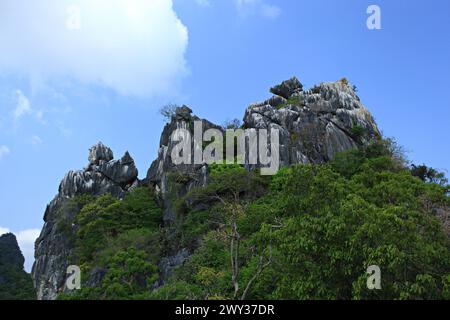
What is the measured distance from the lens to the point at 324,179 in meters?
10.7

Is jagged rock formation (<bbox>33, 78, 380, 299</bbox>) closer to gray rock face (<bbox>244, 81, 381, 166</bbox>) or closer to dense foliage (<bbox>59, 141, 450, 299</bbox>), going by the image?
gray rock face (<bbox>244, 81, 381, 166</bbox>)

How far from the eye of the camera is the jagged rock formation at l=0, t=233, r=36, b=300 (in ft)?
122

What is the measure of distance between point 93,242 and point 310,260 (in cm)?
2033

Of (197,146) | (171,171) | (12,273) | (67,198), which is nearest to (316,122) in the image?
(197,146)

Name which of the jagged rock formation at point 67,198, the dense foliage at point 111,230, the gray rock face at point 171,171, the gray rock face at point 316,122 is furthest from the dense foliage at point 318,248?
the jagged rock formation at point 67,198

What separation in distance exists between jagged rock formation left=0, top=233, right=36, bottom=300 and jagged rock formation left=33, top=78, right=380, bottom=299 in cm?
585

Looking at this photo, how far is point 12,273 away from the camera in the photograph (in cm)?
4241

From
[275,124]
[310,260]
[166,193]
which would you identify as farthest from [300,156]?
[310,260]

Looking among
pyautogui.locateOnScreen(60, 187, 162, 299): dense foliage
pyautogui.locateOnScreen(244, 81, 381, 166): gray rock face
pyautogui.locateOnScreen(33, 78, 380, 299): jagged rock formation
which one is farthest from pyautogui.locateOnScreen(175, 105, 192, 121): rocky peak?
pyautogui.locateOnScreen(60, 187, 162, 299): dense foliage

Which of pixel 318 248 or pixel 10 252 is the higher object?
pixel 10 252

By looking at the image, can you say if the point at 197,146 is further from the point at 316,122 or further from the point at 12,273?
the point at 12,273

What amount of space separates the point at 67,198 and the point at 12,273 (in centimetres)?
1560

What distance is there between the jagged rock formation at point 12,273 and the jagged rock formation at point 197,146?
5854mm

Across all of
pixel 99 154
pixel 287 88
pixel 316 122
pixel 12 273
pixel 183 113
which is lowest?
pixel 12 273
